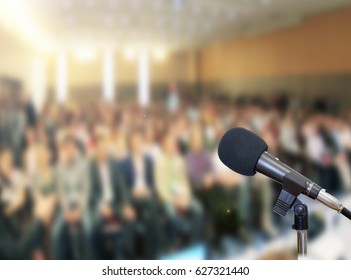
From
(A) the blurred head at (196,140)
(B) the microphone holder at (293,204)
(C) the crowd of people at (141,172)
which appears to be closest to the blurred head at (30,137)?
(C) the crowd of people at (141,172)

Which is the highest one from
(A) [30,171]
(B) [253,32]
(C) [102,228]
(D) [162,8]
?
(D) [162,8]

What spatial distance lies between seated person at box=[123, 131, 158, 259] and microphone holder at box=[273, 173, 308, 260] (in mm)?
916

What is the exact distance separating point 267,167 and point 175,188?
93 centimetres

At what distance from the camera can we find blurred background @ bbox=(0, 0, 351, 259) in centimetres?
160

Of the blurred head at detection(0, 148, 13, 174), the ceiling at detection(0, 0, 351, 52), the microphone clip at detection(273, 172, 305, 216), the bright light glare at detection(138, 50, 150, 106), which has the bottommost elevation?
the blurred head at detection(0, 148, 13, 174)

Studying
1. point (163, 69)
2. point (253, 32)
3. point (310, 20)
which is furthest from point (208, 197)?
point (310, 20)

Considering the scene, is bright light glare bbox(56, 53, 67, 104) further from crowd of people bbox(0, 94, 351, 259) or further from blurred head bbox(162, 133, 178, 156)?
blurred head bbox(162, 133, 178, 156)

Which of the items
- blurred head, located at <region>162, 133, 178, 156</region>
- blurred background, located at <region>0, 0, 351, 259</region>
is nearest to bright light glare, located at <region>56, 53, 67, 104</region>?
blurred background, located at <region>0, 0, 351, 259</region>

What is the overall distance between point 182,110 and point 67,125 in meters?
0.42

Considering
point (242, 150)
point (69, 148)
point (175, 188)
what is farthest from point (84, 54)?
point (242, 150)

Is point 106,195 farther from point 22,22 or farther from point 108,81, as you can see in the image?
point 22,22

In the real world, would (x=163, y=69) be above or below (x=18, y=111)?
above
